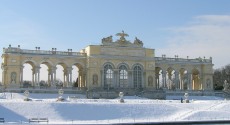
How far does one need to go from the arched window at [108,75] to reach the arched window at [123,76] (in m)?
1.65

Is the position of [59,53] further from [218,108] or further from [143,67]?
[218,108]

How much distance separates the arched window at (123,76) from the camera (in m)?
69.5

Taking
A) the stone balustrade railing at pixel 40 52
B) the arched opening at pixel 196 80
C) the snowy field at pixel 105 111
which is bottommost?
the snowy field at pixel 105 111

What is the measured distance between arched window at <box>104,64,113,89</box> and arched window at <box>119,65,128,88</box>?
1.65m

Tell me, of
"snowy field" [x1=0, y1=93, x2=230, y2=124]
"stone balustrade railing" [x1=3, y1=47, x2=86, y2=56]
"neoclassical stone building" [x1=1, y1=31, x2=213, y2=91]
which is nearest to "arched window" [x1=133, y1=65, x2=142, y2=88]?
"neoclassical stone building" [x1=1, y1=31, x2=213, y2=91]

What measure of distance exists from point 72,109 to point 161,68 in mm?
34374

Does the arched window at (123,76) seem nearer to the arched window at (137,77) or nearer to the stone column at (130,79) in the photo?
the stone column at (130,79)

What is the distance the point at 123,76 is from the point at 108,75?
273 centimetres

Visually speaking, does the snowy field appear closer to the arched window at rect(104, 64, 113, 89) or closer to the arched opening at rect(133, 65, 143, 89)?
the arched window at rect(104, 64, 113, 89)

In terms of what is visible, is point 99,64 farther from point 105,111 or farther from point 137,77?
point 105,111

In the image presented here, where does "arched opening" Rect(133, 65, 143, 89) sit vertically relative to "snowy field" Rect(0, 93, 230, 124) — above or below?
above

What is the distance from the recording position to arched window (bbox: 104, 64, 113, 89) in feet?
224

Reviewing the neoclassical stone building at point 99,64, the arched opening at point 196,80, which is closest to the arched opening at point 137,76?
the neoclassical stone building at point 99,64

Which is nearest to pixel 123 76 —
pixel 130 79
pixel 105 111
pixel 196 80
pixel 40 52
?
pixel 130 79
